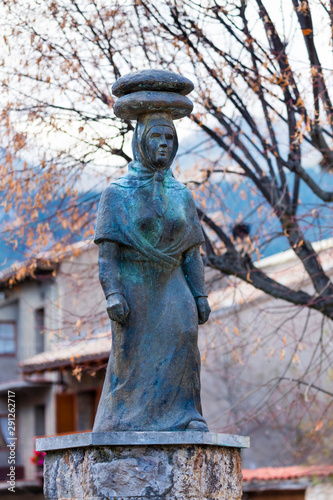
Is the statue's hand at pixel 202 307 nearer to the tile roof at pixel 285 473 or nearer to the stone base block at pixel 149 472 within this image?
the stone base block at pixel 149 472

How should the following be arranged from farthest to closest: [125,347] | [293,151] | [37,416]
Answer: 1. [37,416]
2. [293,151]
3. [125,347]

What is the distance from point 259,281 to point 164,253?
458 cm

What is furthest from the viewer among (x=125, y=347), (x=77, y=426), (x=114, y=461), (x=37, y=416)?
(x=37, y=416)

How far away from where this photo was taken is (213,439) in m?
5.32

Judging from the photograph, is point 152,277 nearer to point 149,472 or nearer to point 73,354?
point 149,472

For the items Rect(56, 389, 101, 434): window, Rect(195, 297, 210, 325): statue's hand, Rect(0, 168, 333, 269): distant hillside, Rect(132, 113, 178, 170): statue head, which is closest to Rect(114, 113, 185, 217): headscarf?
Rect(132, 113, 178, 170): statue head

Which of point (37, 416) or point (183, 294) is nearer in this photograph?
point (183, 294)

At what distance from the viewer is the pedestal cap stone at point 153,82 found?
229 inches

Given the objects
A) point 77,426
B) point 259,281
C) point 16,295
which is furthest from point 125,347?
point 16,295

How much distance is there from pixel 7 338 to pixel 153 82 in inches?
930

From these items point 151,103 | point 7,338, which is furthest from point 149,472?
point 7,338

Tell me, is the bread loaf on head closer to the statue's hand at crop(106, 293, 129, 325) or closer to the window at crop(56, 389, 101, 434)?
the statue's hand at crop(106, 293, 129, 325)

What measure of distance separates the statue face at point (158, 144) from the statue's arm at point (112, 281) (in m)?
0.59

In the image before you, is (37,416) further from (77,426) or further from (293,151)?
(293,151)
